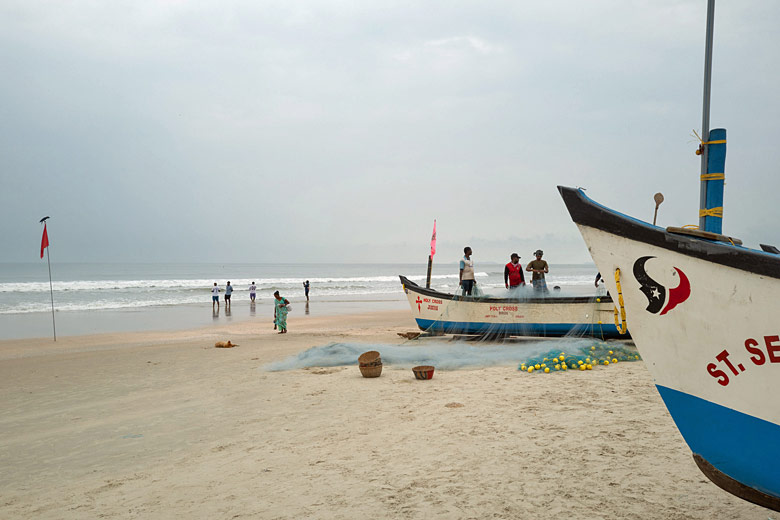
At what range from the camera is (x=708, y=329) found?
2750 millimetres

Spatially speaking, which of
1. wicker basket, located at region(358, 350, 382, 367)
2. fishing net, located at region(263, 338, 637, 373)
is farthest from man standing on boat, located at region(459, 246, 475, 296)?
wicker basket, located at region(358, 350, 382, 367)

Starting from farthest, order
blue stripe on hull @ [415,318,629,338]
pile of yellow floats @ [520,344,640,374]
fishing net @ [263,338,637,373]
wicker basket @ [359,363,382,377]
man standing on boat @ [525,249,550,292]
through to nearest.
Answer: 1. man standing on boat @ [525,249,550,292]
2. blue stripe on hull @ [415,318,629,338]
3. fishing net @ [263,338,637,373]
4. pile of yellow floats @ [520,344,640,374]
5. wicker basket @ [359,363,382,377]

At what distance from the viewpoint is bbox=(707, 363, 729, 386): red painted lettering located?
2.76 m

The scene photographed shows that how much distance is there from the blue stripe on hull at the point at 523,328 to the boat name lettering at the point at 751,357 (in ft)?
26.2

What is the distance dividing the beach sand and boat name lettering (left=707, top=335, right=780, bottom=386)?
4.03 feet

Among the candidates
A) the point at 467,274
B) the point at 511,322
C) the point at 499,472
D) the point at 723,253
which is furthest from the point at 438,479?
the point at 467,274

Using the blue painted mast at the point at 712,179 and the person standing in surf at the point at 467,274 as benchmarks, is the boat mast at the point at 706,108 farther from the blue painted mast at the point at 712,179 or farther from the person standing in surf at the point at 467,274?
the person standing in surf at the point at 467,274

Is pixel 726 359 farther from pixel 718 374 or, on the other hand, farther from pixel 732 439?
pixel 732 439

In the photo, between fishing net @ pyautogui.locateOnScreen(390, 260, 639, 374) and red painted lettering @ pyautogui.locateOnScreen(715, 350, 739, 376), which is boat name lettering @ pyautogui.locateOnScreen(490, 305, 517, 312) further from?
red painted lettering @ pyautogui.locateOnScreen(715, 350, 739, 376)

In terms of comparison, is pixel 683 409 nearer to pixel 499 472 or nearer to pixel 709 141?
pixel 499 472

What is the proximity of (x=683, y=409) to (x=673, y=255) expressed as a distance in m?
0.94

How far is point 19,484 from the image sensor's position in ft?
14.8

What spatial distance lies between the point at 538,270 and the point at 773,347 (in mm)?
9379

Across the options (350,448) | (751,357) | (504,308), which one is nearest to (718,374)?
(751,357)
